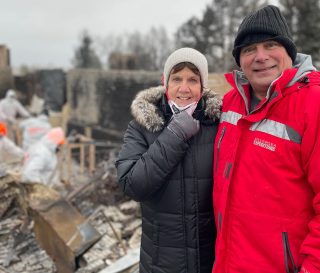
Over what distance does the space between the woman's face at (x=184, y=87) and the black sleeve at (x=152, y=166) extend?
0.73 ft

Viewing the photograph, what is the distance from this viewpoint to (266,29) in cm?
174

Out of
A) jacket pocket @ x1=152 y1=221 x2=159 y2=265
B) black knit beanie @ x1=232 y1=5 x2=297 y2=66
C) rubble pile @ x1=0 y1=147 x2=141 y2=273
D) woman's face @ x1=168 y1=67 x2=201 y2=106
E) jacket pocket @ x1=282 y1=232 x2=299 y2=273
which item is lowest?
rubble pile @ x1=0 y1=147 x2=141 y2=273

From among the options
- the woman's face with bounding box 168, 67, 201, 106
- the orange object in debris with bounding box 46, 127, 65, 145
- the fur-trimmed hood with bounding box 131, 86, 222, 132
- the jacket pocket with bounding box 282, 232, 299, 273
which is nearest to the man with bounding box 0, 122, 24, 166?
the orange object in debris with bounding box 46, 127, 65, 145

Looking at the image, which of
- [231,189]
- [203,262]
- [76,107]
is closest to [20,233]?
[203,262]

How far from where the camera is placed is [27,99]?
17.9 metres

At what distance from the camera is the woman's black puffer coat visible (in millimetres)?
1989

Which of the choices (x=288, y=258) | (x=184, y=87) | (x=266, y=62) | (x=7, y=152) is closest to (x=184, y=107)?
(x=184, y=87)

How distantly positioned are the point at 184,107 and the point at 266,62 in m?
0.51

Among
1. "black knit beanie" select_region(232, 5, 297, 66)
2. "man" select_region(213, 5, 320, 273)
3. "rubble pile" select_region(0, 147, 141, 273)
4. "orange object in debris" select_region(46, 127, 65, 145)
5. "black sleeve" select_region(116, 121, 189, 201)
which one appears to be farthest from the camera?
"orange object in debris" select_region(46, 127, 65, 145)

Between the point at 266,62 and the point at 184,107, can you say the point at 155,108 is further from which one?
the point at 266,62

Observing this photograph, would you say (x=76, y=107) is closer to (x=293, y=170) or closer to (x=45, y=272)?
(x=45, y=272)

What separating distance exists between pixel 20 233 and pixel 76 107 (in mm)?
9105

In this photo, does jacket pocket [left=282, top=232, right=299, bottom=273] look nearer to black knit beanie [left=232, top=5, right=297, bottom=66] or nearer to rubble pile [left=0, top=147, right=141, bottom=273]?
black knit beanie [left=232, top=5, right=297, bottom=66]

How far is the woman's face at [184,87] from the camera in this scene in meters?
2.10
